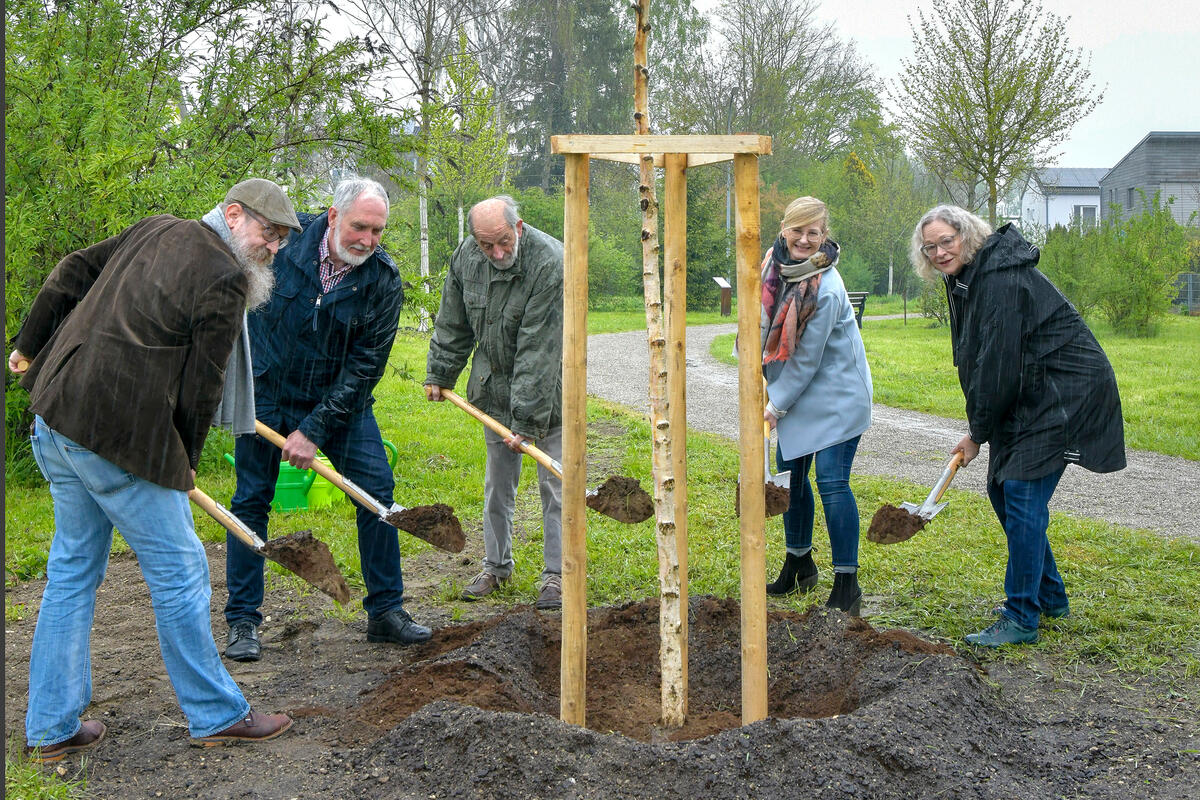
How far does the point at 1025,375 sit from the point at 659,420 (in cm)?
198

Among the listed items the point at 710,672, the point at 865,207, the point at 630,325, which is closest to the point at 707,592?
the point at 710,672

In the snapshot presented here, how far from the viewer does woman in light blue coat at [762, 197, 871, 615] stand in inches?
182

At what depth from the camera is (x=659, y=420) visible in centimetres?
320

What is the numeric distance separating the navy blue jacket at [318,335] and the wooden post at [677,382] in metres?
1.62

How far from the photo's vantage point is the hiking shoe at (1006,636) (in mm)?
4414

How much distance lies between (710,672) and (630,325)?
68.9 ft

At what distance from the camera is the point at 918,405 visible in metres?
11.9

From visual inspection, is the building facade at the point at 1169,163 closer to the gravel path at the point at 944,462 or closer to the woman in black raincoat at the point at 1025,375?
the gravel path at the point at 944,462

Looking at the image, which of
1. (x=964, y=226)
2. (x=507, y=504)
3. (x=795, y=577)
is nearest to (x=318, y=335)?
(x=507, y=504)

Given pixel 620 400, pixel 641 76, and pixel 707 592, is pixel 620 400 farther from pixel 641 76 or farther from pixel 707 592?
pixel 641 76

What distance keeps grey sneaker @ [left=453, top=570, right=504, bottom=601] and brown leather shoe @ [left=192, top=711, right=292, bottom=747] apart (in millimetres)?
1728

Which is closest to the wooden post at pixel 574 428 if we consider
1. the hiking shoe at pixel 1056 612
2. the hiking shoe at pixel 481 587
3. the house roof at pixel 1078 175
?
the hiking shoe at pixel 481 587

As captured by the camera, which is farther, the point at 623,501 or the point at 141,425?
the point at 623,501

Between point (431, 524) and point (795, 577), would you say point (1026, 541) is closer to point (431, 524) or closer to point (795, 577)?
point (795, 577)
